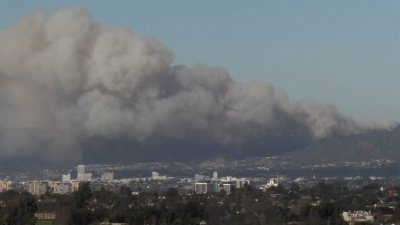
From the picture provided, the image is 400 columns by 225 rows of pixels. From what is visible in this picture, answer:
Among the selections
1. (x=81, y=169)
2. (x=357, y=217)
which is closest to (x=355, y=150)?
(x=81, y=169)

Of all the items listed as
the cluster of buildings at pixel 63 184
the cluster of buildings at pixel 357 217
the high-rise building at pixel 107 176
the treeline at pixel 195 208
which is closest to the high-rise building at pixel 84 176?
the cluster of buildings at pixel 63 184

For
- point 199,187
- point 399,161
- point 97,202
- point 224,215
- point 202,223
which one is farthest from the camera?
point 399,161

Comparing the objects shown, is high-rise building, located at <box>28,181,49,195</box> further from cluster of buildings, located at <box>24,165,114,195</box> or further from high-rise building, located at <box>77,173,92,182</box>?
high-rise building, located at <box>77,173,92,182</box>

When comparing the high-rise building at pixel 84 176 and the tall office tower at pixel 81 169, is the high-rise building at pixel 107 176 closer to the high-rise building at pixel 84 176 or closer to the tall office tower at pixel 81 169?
the high-rise building at pixel 84 176

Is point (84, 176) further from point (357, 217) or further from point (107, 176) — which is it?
point (357, 217)

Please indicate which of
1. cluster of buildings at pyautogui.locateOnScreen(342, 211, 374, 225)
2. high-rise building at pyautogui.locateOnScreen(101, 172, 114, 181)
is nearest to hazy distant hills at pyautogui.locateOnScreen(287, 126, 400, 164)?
high-rise building at pyautogui.locateOnScreen(101, 172, 114, 181)

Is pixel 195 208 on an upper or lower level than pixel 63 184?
lower

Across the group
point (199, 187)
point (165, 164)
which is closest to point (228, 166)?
point (165, 164)

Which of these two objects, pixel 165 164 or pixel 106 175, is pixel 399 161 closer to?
pixel 165 164
